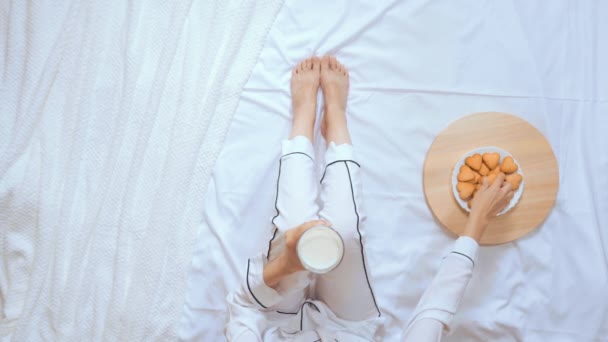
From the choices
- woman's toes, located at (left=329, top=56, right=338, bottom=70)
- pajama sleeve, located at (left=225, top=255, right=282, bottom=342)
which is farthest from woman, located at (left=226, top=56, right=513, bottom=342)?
woman's toes, located at (left=329, top=56, right=338, bottom=70)

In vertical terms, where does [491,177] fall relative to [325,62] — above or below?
below

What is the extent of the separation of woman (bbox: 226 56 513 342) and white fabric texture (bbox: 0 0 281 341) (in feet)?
0.62

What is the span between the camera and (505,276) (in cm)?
121

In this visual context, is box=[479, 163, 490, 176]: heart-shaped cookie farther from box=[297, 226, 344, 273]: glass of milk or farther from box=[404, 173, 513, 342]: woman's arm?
box=[297, 226, 344, 273]: glass of milk

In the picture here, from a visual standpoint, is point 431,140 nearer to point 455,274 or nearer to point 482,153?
point 482,153

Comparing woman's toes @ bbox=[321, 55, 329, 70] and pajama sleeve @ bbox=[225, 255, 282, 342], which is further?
woman's toes @ bbox=[321, 55, 329, 70]


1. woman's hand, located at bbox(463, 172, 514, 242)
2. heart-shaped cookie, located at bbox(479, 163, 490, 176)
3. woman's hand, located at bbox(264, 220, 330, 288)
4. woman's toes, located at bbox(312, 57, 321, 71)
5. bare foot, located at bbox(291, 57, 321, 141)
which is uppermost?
woman's toes, located at bbox(312, 57, 321, 71)

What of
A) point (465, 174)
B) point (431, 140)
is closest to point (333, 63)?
point (431, 140)

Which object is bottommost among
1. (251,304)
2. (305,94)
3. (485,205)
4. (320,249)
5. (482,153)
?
(251,304)

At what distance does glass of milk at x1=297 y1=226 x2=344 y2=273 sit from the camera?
33.9 inches

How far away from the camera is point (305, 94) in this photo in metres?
1.26

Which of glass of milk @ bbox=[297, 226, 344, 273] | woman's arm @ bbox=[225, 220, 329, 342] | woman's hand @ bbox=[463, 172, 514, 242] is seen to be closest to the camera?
glass of milk @ bbox=[297, 226, 344, 273]

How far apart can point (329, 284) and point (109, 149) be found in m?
0.56

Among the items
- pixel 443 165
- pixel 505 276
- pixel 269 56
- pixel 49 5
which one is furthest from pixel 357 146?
pixel 49 5
